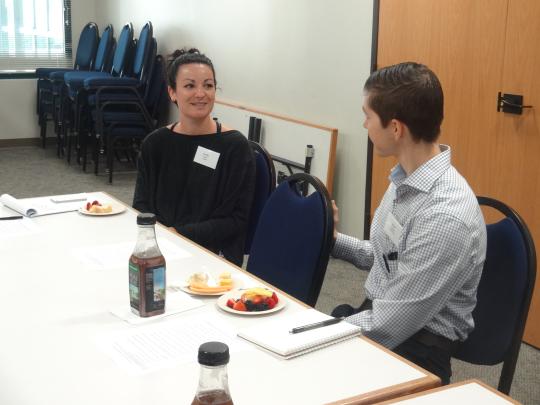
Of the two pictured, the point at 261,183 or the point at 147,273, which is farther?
the point at 261,183

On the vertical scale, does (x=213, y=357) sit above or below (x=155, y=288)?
above

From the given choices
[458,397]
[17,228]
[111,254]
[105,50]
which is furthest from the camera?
[105,50]

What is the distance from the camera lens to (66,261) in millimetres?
1984

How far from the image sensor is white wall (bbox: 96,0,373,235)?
4.06m

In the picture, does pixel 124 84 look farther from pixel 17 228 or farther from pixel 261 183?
pixel 17 228

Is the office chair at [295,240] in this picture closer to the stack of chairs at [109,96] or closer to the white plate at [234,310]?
the white plate at [234,310]

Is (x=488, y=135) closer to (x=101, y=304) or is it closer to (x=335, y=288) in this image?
(x=335, y=288)

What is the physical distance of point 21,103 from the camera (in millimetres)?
7461

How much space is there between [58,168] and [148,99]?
109 cm

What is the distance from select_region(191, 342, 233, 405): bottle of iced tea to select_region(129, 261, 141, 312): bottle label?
68cm

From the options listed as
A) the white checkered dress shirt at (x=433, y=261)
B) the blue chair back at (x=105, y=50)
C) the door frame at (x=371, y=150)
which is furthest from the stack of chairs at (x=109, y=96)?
the white checkered dress shirt at (x=433, y=261)

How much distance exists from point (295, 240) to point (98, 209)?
31.5 inches

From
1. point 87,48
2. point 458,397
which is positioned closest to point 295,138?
point 458,397

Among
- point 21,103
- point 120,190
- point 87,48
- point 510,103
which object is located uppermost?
point 87,48
